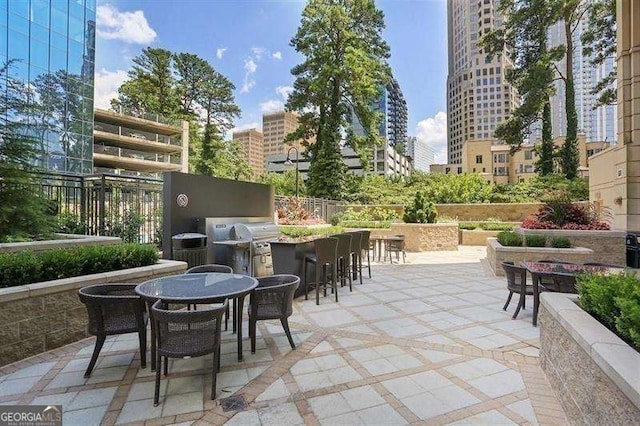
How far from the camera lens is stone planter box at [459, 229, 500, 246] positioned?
1367 cm

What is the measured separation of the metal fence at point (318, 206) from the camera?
1239 cm

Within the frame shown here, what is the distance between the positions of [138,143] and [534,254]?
3388cm

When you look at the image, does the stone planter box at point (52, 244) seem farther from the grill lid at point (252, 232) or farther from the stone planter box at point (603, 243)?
the stone planter box at point (603, 243)

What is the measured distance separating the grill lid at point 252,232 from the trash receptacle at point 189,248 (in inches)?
37.5

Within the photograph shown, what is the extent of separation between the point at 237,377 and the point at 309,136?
19.9m

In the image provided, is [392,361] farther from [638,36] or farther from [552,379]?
[638,36]

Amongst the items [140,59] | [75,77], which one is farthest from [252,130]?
[75,77]

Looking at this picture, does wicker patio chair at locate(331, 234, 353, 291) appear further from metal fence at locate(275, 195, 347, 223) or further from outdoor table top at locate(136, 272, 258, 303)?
metal fence at locate(275, 195, 347, 223)

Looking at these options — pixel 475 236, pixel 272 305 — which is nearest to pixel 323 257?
pixel 272 305

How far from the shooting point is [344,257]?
6.26 meters

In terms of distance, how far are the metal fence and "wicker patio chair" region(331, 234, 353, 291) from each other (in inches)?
241

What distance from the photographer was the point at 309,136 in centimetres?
2166

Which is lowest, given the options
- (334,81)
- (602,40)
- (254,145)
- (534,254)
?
(534,254)

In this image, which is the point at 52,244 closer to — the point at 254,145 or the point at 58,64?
the point at 58,64
